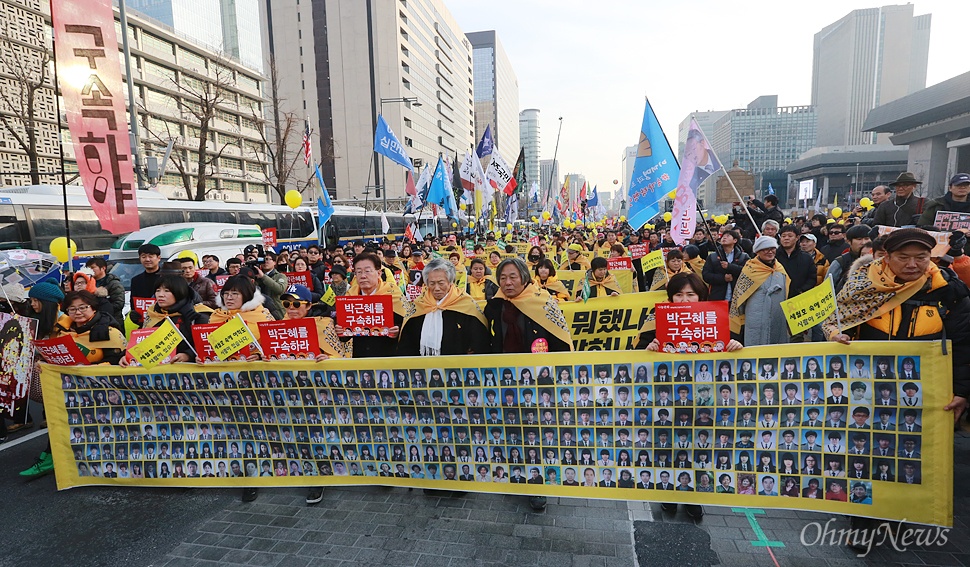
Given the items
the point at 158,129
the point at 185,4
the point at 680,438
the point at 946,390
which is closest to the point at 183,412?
the point at 680,438

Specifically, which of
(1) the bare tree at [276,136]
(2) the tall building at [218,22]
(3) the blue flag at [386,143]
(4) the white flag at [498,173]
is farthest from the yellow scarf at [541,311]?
(2) the tall building at [218,22]

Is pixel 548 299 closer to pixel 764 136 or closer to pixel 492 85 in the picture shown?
pixel 764 136

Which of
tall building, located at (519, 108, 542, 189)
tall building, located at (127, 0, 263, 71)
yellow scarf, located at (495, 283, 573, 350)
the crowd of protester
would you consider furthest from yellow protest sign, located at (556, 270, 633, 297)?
tall building, located at (519, 108, 542, 189)

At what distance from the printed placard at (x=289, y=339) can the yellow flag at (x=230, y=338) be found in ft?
0.37

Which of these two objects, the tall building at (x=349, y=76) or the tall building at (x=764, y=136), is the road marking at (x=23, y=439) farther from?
the tall building at (x=764, y=136)

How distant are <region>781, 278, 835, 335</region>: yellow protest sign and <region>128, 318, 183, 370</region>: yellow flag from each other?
4.29 m

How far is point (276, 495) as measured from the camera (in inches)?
163

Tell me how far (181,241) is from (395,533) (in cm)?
1612

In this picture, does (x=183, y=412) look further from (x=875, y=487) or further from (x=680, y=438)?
(x=875, y=487)

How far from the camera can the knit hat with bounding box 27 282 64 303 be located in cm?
536

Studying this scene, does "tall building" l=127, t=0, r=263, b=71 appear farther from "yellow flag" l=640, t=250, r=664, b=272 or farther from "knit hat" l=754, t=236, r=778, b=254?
"knit hat" l=754, t=236, r=778, b=254

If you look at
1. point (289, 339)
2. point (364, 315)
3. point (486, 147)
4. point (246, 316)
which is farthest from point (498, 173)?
point (289, 339)

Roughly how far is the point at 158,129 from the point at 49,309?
52.9m

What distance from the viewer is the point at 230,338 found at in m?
3.70
